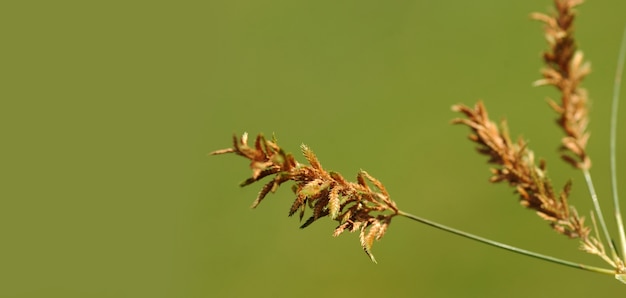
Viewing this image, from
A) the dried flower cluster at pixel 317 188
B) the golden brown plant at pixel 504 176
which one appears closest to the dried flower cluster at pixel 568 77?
the golden brown plant at pixel 504 176

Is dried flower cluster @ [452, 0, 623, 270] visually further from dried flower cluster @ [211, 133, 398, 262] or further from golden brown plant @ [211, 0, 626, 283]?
dried flower cluster @ [211, 133, 398, 262]

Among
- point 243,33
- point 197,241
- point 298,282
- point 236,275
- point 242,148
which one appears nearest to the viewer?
point 242,148

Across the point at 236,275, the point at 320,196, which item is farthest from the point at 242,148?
the point at 236,275

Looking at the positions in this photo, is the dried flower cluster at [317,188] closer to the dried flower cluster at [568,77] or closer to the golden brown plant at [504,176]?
the golden brown plant at [504,176]

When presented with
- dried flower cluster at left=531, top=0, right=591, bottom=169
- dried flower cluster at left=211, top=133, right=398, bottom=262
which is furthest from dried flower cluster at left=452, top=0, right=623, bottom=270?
dried flower cluster at left=211, top=133, right=398, bottom=262

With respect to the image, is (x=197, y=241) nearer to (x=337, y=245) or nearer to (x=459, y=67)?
(x=337, y=245)

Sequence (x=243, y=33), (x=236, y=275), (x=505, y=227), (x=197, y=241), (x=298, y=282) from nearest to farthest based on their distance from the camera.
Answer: (x=505, y=227)
(x=298, y=282)
(x=236, y=275)
(x=197, y=241)
(x=243, y=33)

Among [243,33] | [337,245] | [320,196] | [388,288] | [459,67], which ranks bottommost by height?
[388,288]

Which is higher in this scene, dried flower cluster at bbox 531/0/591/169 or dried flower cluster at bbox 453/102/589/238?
dried flower cluster at bbox 531/0/591/169
